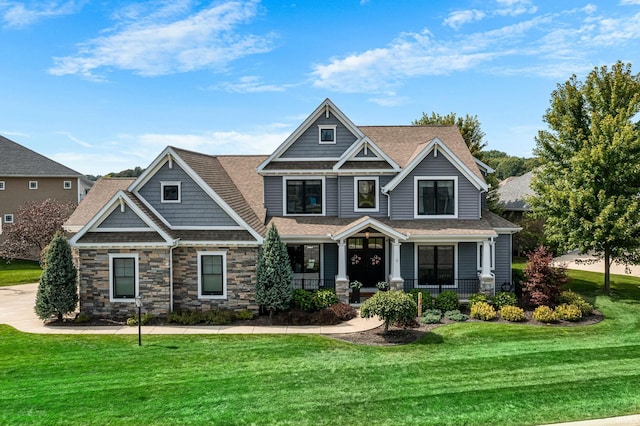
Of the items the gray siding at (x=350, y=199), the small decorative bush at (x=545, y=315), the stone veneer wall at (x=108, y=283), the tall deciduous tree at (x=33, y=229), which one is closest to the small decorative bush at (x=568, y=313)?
the small decorative bush at (x=545, y=315)

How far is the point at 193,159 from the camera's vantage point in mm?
21641

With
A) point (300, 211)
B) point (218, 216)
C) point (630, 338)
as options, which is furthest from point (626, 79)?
point (218, 216)

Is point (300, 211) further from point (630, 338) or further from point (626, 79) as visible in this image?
point (626, 79)

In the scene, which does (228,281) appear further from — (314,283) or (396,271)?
(396,271)

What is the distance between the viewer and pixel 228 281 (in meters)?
18.6

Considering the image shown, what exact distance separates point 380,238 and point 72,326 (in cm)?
1357

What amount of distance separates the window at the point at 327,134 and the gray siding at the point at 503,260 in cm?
937

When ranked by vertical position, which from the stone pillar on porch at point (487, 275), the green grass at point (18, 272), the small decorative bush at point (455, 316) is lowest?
the green grass at point (18, 272)

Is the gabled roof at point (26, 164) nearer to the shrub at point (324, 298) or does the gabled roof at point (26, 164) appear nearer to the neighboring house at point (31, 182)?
the neighboring house at point (31, 182)

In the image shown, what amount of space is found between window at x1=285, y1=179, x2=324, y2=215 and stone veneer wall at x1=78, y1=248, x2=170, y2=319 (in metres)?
7.01

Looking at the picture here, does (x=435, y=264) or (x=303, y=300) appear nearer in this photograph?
(x=303, y=300)

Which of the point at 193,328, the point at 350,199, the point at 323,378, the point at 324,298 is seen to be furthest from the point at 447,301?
the point at 193,328

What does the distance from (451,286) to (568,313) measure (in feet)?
16.9

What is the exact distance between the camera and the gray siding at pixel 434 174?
21422 mm
